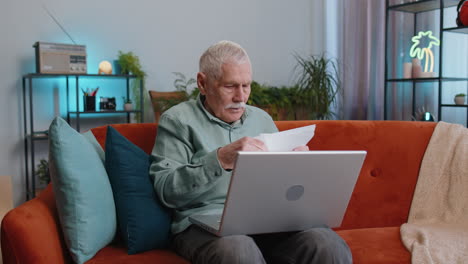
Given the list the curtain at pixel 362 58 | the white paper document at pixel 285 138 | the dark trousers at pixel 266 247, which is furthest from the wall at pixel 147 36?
the white paper document at pixel 285 138

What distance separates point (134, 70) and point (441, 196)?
10.3ft

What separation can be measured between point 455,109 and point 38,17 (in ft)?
12.2

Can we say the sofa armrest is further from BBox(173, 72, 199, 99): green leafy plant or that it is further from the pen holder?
BBox(173, 72, 199, 99): green leafy plant

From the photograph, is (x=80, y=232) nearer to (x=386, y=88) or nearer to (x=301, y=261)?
(x=301, y=261)

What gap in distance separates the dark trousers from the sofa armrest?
1.25ft

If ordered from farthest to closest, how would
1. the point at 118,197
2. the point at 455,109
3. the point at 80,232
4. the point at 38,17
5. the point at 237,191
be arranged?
1. the point at 38,17
2. the point at 455,109
3. the point at 118,197
4. the point at 80,232
5. the point at 237,191

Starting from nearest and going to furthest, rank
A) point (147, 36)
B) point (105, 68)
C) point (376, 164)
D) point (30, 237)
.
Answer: point (30, 237) → point (376, 164) → point (105, 68) → point (147, 36)

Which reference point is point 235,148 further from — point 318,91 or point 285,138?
point 318,91

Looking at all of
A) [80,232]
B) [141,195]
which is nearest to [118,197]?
[141,195]

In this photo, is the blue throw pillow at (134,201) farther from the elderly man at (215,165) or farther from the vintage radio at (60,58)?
the vintage radio at (60,58)

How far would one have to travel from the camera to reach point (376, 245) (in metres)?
1.67

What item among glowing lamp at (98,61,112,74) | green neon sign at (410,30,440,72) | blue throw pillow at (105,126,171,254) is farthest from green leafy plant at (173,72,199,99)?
blue throw pillow at (105,126,171,254)

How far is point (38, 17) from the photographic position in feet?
13.9

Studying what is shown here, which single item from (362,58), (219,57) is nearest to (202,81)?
(219,57)
